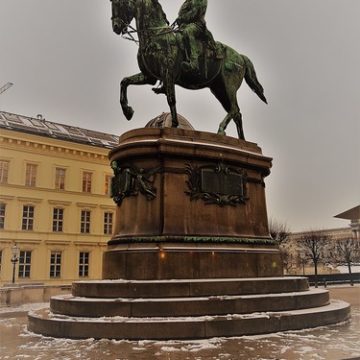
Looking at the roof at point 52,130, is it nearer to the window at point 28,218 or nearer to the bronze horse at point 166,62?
the window at point 28,218

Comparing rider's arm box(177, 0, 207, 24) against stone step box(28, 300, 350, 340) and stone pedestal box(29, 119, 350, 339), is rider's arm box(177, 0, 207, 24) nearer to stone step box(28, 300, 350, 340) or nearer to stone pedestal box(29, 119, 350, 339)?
stone pedestal box(29, 119, 350, 339)

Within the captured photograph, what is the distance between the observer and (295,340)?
25.9ft

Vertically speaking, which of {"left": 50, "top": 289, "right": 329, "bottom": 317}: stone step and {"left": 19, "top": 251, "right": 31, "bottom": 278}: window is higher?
{"left": 19, "top": 251, "right": 31, "bottom": 278}: window

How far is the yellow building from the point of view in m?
38.5

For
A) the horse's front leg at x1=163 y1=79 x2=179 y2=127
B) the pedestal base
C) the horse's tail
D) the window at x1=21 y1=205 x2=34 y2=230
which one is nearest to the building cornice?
the window at x1=21 y1=205 x2=34 y2=230

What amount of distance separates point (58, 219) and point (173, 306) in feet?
115

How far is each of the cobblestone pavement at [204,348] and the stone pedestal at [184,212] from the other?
2.30 meters

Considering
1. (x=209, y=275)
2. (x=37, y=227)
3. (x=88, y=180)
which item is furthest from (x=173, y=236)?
(x=88, y=180)

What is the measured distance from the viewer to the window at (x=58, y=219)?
4128 cm

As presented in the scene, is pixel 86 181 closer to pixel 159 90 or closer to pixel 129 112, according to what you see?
pixel 129 112

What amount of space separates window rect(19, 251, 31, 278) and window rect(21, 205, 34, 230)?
7.72 ft

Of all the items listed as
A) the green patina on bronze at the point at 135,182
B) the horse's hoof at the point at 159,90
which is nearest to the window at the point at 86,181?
the horse's hoof at the point at 159,90

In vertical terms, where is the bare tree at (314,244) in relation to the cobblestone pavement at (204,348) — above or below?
above

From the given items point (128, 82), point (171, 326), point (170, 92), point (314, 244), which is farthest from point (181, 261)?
point (314, 244)
